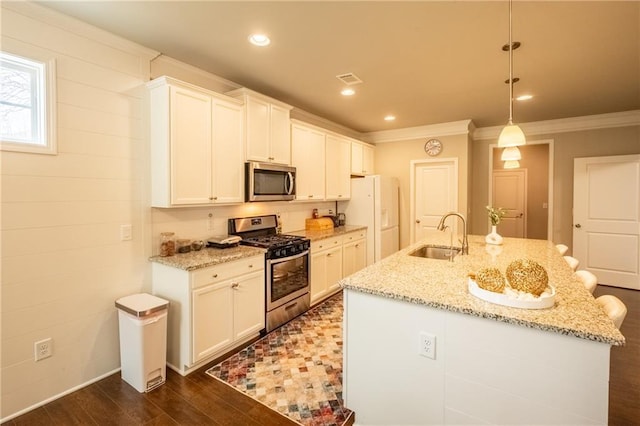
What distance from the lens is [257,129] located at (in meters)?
3.30

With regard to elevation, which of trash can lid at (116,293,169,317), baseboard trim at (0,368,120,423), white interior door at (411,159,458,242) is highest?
white interior door at (411,159,458,242)

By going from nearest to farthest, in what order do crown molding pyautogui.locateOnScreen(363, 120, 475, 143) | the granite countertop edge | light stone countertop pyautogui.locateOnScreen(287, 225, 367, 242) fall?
the granite countertop edge → light stone countertop pyautogui.locateOnScreen(287, 225, 367, 242) → crown molding pyautogui.locateOnScreen(363, 120, 475, 143)

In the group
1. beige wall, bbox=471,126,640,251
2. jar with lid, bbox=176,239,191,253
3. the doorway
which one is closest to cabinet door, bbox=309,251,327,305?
jar with lid, bbox=176,239,191,253

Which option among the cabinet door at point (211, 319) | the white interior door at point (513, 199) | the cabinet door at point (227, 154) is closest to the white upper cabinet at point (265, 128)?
the cabinet door at point (227, 154)

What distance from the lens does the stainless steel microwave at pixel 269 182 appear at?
3.20 metres

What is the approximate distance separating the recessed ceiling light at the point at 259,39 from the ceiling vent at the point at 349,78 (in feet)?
3.05

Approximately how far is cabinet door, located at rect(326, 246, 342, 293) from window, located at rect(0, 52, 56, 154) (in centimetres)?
296

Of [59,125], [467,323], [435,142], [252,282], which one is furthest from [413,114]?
[59,125]

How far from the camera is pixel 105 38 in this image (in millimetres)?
2357

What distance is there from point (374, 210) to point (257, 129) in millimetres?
2425

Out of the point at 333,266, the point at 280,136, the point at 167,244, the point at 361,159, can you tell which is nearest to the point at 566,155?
the point at 361,159

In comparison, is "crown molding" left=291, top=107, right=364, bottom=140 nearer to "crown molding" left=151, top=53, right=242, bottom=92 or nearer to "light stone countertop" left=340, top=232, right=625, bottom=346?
"crown molding" left=151, top=53, right=242, bottom=92

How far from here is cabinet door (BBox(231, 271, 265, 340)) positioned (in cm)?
274

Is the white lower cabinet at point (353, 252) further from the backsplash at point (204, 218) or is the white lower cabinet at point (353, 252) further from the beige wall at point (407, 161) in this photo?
the beige wall at point (407, 161)
